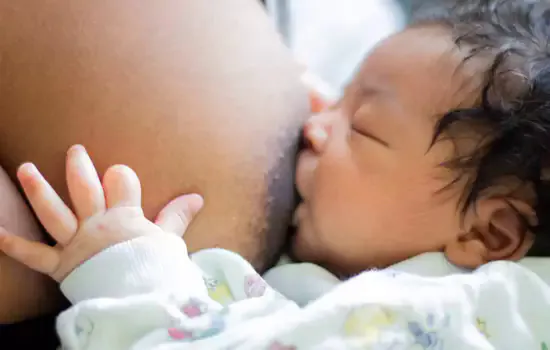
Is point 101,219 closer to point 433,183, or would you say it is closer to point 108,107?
point 108,107

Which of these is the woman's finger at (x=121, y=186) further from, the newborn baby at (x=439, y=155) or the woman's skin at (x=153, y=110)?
the newborn baby at (x=439, y=155)

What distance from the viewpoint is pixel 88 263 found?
68 cm

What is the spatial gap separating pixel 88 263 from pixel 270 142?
0.82ft

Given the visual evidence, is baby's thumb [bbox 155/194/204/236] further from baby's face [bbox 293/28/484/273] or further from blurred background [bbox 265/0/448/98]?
blurred background [bbox 265/0/448/98]

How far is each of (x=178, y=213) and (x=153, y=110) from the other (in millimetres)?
109

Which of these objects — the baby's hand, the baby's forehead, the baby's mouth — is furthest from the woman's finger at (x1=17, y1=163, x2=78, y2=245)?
the baby's forehead

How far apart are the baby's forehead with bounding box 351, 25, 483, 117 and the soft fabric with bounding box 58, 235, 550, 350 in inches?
8.0

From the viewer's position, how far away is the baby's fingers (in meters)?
0.63

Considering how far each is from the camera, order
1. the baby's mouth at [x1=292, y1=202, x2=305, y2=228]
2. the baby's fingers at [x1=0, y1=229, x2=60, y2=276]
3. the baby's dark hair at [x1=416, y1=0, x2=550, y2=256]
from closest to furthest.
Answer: the baby's fingers at [x1=0, y1=229, x2=60, y2=276], the baby's dark hair at [x1=416, y1=0, x2=550, y2=256], the baby's mouth at [x1=292, y1=202, x2=305, y2=228]

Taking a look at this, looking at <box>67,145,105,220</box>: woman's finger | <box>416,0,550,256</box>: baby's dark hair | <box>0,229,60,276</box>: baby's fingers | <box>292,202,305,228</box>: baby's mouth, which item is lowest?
<box>292,202,305,228</box>: baby's mouth

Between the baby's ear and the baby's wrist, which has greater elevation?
the baby's wrist

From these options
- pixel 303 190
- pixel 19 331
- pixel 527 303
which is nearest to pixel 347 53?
pixel 303 190

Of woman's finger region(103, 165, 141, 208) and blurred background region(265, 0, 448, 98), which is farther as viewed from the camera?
blurred background region(265, 0, 448, 98)

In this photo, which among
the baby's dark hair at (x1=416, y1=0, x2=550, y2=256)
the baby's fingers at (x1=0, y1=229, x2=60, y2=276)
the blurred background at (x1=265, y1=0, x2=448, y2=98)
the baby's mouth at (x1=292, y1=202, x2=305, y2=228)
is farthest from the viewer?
the blurred background at (x1=265, y1=0, x2=448, y2=98)
